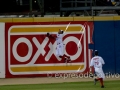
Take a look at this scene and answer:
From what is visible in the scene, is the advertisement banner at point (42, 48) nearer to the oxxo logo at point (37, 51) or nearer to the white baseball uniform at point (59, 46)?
the oxxo logo at point (37, 51)

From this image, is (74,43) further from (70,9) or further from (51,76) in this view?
(70,9)

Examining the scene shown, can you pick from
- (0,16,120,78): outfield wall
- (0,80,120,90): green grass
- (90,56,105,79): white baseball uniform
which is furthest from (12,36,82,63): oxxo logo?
(90,56,105,79): white baseball uniform

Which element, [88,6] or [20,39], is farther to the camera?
[88,6]

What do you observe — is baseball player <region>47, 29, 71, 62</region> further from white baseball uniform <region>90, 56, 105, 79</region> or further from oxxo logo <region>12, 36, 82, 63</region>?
white baseball uniform <region>90, 56, 105, 79</region>

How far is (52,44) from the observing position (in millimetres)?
20078

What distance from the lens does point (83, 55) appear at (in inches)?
790

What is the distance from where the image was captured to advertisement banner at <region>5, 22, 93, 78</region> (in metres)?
19.9

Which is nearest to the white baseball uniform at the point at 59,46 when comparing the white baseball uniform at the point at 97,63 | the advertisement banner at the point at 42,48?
the advertisement banner at the point at 42,48

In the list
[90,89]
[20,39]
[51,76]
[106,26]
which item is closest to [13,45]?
[20,39]

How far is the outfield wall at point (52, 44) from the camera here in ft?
65.3

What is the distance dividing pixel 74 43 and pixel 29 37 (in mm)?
2232

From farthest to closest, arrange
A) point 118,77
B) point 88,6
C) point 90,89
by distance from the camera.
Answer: point 88,6 < point 118,77 < point 90,89

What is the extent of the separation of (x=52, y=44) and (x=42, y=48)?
0.53 metres

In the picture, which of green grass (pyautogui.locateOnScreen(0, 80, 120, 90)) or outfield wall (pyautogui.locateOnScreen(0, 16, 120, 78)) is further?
outfield wall (pyautogui.locateOnScreen(0, 16, 120, 78))
